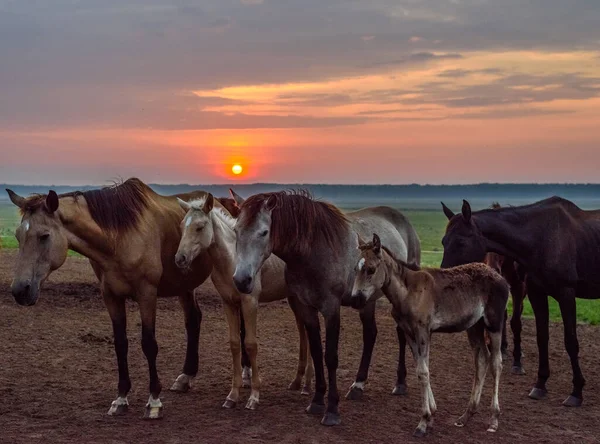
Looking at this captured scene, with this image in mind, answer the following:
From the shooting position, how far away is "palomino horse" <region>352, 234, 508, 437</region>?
7.07m

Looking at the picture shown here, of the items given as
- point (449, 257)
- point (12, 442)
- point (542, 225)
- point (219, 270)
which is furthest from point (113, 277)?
point (542, 225)

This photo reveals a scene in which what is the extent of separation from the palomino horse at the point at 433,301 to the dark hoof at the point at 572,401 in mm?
1566

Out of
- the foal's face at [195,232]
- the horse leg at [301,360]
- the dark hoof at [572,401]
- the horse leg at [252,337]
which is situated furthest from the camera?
the horse leg at [301,360]

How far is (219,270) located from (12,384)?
10.5 ft

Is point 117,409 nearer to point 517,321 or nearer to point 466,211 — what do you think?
point 466,211

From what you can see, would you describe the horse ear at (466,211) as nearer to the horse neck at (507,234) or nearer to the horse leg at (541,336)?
the horse neck at (507,234)

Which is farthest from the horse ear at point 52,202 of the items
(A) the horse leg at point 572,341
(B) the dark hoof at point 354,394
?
(A) the horse leg at point 572,341

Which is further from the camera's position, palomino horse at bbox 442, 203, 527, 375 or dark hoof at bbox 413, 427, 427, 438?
palomino horse at bbox 442, 203, 527, 375

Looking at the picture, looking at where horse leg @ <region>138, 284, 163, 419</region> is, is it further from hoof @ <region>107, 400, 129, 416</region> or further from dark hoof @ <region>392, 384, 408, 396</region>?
dark hoof @ <region>392, 384, 408, 396</region>

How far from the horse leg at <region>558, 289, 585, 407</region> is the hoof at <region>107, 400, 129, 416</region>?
519 centimetres

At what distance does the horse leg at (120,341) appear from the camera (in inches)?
312

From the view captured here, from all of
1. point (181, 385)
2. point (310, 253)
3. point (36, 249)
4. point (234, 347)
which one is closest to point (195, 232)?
point (310, 253)

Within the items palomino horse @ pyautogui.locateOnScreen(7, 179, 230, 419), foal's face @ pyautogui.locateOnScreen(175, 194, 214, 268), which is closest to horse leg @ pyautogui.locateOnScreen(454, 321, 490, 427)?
foal's face @ pyautogui.locateOnScreen(175, 194, 214, 268)

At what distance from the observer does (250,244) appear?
7070mm
